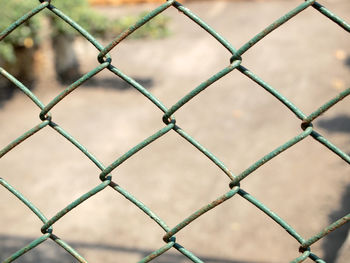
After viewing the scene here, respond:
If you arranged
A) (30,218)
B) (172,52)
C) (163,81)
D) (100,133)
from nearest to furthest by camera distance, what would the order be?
(30,218), (100,133), (163,81), (172,52)

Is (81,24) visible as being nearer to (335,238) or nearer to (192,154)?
(192,154)

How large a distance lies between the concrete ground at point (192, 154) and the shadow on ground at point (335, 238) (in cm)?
1

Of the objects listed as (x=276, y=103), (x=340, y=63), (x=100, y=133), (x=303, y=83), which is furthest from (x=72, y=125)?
(x=340, y=63)

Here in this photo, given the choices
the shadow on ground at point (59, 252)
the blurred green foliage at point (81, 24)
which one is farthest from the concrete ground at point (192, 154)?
the blurred green foliage at point (81, 24)

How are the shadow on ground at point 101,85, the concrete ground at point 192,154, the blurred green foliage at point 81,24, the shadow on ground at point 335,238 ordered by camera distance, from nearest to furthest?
the shadow on ground at point 335,238 < the concrete ground at point 192,154 < the blurred green foliage at point 81,24 < the shadow on ground at point 101,85

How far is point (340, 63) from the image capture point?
654cm

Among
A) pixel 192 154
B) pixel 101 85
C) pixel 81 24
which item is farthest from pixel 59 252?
pixel 101 85

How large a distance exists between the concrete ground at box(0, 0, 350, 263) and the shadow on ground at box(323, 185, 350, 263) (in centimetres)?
1

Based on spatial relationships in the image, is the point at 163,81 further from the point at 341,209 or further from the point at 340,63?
the point at 341,209

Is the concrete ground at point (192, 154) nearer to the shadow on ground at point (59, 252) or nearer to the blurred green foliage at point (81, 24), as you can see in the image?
the shadow on ground at point (59, 252)

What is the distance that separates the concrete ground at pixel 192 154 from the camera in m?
3.96

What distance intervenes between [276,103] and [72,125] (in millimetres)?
2479

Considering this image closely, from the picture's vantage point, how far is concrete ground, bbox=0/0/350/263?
3.96 metres

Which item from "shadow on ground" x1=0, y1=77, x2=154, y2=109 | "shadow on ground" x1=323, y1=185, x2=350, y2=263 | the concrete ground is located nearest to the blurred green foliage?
"shadow on ground" x1=0, y1=77, x2=154, y2=109
